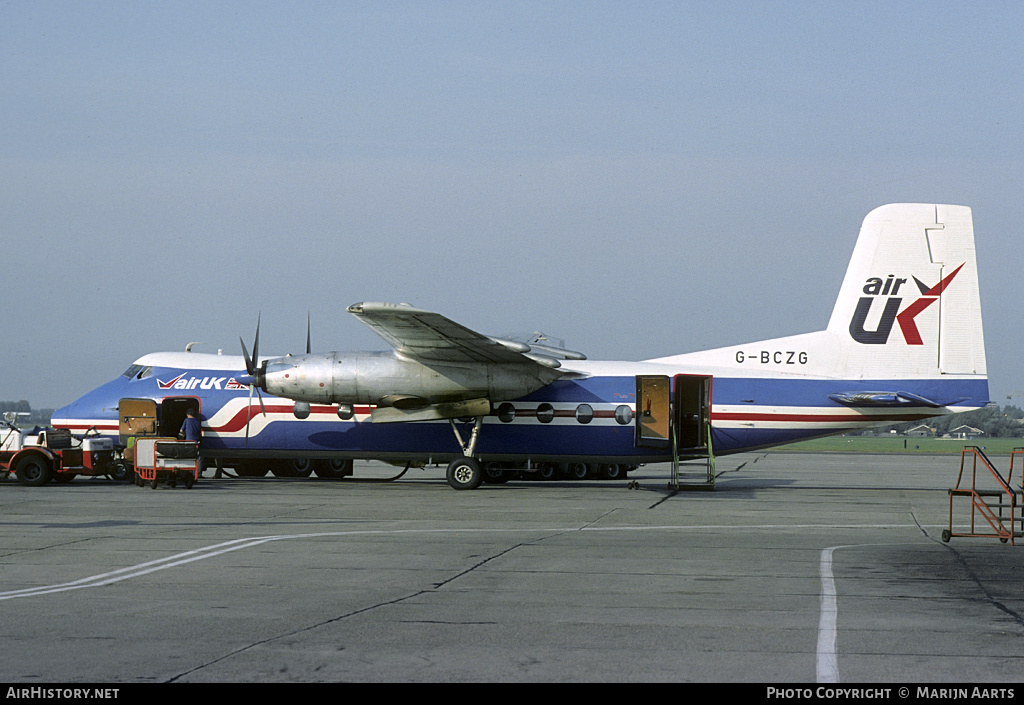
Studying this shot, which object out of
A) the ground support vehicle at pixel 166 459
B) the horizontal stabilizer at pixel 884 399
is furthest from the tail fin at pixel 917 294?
the ground support vehicle at pixel 166 459

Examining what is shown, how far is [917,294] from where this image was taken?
78.7 ft

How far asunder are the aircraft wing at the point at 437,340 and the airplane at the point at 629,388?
67 mm

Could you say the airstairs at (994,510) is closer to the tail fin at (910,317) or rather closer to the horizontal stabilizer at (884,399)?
the horizontal stabilizer at (884,399)

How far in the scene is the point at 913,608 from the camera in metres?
9.59

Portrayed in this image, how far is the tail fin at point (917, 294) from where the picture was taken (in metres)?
23.8

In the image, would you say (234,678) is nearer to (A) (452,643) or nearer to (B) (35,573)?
(A) (452,643)

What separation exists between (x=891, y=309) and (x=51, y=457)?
2133 cm

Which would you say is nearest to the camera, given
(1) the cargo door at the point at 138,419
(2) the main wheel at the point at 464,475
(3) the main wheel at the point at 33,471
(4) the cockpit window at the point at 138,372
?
(2) the main wheel at the point at 464,475

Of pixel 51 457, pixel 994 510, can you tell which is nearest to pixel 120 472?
pixel 51 457

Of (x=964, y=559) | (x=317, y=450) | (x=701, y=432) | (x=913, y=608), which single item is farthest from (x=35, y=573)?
(x=701, y=432)

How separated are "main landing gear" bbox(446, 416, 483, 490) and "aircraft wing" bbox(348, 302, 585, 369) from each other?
1967 mm

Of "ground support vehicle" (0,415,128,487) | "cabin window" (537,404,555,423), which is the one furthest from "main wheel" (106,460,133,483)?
"cabin window" (537,404,555,423)

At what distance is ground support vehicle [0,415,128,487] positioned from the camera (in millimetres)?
25688
